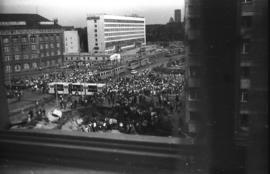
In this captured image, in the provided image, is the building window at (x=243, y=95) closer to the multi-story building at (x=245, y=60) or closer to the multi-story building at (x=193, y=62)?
the multi-story building at (x=245, y=60)

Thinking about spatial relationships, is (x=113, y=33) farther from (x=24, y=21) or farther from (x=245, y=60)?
(x=245, y=60)

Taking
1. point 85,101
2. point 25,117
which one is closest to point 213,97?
point 85,101

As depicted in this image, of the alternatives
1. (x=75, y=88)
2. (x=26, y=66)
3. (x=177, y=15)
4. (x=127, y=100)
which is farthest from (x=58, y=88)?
(x=177, y=15)

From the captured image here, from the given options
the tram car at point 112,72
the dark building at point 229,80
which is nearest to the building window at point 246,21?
the dark building at point 229,80

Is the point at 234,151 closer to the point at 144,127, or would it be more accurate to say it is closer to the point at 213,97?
the point at 213,97

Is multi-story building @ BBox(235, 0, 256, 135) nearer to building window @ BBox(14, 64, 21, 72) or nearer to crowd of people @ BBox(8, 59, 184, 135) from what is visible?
crowd of people @ BBox(8, 59, 184, 135)

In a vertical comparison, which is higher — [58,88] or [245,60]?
[245,60]
